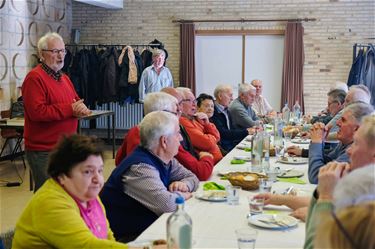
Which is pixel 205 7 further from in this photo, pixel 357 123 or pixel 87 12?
pixel 357 123

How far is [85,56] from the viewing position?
31.3ft

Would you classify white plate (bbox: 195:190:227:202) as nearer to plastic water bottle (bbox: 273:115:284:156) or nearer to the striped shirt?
the striped shirt

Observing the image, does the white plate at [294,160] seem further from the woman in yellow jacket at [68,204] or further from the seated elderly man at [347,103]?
the woman in yellow jacket at [68,204]

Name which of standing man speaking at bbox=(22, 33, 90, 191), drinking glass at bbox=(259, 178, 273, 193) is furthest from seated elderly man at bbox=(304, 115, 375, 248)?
standing man speaking at bbox=(22, 33, 90, 191)

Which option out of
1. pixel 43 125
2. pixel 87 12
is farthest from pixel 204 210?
pixel 87 12

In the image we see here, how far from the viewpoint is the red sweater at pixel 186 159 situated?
3.38 meters

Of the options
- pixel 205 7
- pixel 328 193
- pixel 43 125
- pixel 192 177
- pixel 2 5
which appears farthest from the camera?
pixel 205 7

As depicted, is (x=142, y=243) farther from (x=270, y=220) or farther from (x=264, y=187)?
(x=264, y=187)

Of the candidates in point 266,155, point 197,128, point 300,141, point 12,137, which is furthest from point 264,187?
point 12,137

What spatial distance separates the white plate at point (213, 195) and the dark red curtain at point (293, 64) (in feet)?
22.0

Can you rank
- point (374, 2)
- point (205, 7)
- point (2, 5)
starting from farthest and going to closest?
point (205, 7), point (374, 2), point (2, 5)

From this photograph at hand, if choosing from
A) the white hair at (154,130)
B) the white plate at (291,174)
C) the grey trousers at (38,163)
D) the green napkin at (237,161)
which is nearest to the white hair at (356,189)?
the white hair at (154,130)

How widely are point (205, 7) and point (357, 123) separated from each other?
269 inches

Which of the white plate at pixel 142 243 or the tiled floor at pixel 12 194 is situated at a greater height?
the white plate at pixel 142 243
